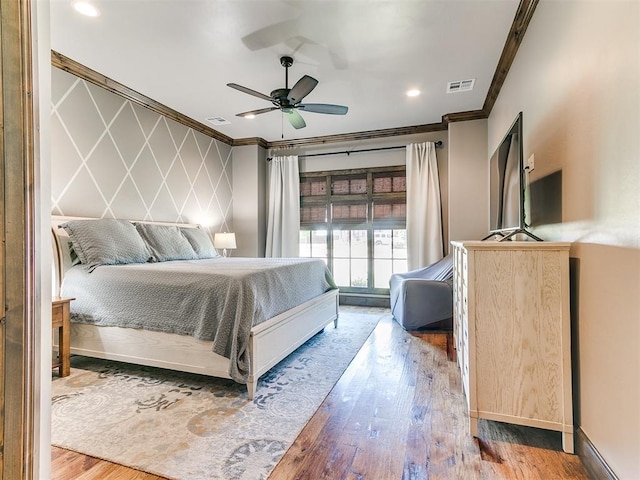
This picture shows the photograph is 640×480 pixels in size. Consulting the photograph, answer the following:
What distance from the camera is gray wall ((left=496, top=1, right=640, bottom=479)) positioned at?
1180mm

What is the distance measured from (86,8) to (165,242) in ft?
6.62

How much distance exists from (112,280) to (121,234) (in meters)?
0.66

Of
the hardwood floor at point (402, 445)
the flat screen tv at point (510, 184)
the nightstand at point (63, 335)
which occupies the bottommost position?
the hardwood floor at point (402, 445)

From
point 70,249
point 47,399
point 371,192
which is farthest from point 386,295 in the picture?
point 47,399

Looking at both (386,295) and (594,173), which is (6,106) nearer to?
(594,173)

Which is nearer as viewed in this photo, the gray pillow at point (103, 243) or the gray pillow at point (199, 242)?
the gray pillow at point (103, 243)

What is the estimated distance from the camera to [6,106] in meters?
0.83

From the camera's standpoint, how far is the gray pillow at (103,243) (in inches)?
107

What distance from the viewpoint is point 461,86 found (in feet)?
11.5

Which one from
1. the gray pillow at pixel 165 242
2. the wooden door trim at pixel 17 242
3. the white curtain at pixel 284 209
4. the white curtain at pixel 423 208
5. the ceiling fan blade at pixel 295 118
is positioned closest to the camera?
the wooden door trim at pixel 17 242

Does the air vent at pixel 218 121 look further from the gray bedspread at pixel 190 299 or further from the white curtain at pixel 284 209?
the gray bedspread at pixel 190 299

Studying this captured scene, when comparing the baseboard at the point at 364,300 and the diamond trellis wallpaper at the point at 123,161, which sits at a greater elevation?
the diamond trellis wallpaper at the point at 123,161

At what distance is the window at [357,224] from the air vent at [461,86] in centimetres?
155

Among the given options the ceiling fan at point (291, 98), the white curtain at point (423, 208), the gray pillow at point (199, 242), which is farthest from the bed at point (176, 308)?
the white curtain at point (423, 208)
